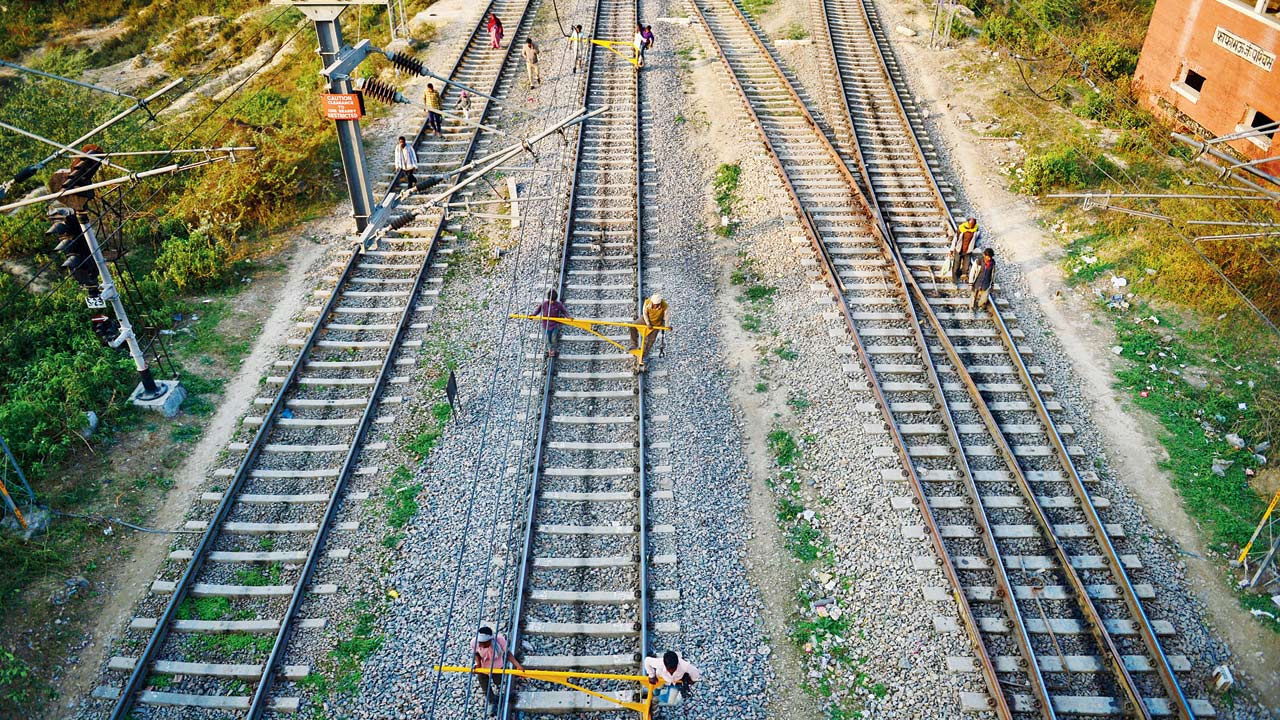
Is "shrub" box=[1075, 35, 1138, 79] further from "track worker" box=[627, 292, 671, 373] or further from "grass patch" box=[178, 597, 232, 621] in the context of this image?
"grass patch" box=[178, 597, 232, 621]

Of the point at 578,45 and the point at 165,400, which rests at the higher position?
the point at 578,45

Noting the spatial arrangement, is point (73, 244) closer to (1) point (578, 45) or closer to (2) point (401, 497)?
(2) point (401, 497)

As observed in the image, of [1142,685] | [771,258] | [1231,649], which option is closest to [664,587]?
[1142,685]

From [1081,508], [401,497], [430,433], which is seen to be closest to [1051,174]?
[1081,508]

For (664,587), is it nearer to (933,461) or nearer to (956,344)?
(933,461)

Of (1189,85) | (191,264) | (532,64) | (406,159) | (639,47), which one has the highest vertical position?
(639,47)

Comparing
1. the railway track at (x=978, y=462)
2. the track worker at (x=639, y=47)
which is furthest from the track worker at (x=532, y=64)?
the railway track at (x=978, y=462)
